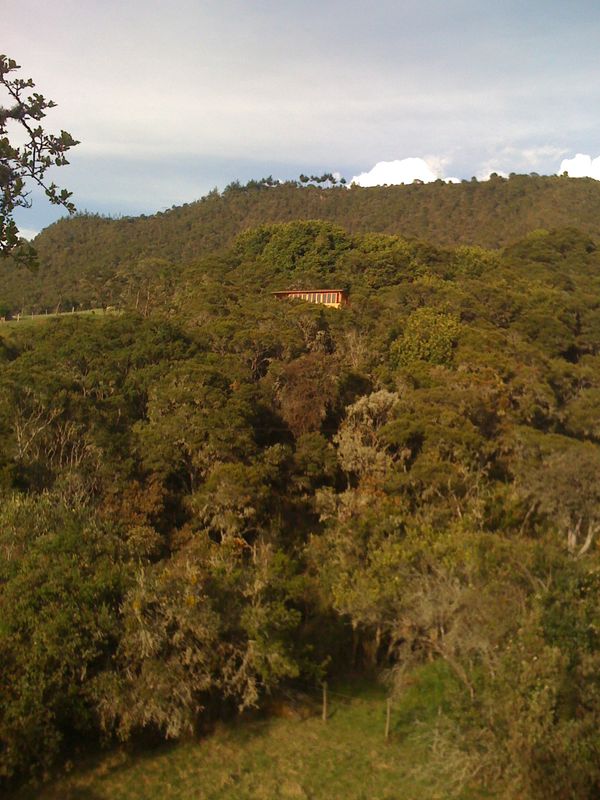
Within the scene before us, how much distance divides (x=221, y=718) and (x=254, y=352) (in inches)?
817

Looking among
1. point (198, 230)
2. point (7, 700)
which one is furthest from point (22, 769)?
point (198, 230)

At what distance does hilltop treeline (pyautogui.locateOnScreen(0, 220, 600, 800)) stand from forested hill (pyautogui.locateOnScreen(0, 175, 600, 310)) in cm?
4608

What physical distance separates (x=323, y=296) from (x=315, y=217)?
5851 cm

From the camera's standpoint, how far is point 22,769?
12578 mm

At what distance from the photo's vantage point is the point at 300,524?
24.4 metres

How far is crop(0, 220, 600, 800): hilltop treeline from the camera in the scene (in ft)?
39.1

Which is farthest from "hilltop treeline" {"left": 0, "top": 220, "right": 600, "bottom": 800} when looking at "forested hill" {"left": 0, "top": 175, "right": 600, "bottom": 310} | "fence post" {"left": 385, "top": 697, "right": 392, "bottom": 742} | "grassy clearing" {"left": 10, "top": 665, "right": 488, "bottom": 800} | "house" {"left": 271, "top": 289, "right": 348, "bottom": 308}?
"forested hill" {"left": 0, "top": 175, "right": 600, "bottom": 310}

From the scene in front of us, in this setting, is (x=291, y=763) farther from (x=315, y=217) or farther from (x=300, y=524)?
(x=315, y=217)

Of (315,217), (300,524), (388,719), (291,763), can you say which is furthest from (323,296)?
(315,217)

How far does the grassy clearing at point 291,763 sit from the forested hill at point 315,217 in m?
64.3

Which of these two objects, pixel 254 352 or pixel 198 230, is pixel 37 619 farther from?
pixel 198 230

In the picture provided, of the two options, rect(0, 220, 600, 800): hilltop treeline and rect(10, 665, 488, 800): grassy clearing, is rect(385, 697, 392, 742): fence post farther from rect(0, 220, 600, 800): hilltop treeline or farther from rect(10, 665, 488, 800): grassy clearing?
rect(0, 220, 600, 800): hilltop treeline

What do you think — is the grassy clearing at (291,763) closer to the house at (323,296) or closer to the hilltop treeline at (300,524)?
the hilltop treeline at (300,524)

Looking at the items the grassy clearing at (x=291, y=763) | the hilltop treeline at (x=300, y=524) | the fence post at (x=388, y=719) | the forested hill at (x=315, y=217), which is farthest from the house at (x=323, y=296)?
the grassy clearing at (x=291, y=763)
